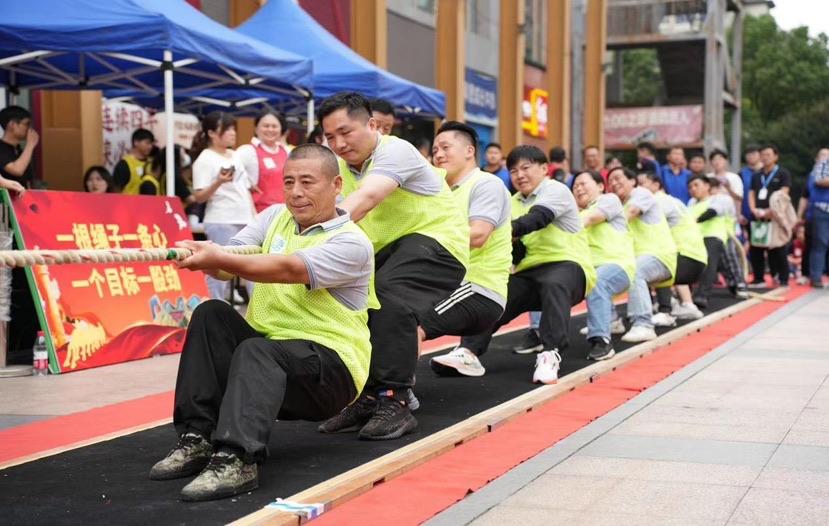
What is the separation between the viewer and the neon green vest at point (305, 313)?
190 inches

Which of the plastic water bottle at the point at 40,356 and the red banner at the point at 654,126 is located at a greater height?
the red banner at the point at 654,126

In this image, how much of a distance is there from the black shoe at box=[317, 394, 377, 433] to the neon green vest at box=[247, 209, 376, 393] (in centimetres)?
93

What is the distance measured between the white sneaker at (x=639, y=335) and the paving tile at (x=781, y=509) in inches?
210

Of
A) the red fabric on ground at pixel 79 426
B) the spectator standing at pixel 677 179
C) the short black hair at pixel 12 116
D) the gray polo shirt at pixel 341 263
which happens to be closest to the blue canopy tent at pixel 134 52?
the short black hair at pixel 12 116

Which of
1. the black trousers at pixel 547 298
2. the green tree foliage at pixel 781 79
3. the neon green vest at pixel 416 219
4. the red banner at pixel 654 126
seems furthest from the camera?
the green tree foliage at pixel 781 79

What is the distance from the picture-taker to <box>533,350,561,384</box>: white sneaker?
743 centimetres

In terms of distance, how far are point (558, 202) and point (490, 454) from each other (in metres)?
3.10

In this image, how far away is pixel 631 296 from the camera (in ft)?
33.4

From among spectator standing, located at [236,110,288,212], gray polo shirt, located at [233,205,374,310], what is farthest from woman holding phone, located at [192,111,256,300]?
gray polo shirt, located at [233,205,374,310]

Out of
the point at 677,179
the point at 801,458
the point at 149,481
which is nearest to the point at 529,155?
the point at 801,458

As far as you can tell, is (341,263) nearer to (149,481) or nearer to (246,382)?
(246,382)

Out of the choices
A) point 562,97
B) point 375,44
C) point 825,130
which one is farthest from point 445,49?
point 825,130

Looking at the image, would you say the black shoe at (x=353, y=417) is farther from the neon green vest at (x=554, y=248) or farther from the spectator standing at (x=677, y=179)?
the spectator standing at (x=677, y=179)

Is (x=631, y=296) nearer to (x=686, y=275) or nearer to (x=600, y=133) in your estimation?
(x=686, y=275)
